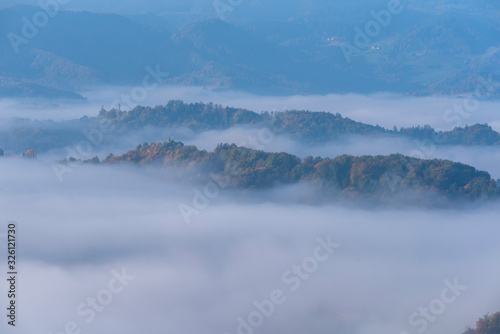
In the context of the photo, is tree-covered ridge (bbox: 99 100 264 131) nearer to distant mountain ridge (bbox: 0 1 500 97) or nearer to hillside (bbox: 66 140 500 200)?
hillside (bbox: 66 140 500 200)

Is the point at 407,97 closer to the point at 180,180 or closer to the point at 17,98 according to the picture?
the point at 17,98

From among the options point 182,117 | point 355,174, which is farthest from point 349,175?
point 182,117

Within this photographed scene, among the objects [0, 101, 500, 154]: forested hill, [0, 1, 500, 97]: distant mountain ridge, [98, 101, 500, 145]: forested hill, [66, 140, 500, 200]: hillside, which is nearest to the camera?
[66, 140, 500, 200]: hillside

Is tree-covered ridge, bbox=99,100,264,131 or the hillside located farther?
tree-covered ridge, bbox=99,100,264,131

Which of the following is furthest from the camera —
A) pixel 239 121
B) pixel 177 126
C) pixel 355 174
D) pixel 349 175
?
pixel 239 121

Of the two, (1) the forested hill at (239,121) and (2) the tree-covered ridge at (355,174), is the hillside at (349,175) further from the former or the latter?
(1) the forested hill at (239,121)

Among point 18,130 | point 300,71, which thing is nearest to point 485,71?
point 300,71

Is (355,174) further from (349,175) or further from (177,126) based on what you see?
(177,126)

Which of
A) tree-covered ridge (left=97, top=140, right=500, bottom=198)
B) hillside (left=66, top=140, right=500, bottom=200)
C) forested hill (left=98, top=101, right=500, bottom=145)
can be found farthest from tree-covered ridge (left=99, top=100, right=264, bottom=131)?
tree-covered ridge (left=97, top=140, right=500, bottom=198)
